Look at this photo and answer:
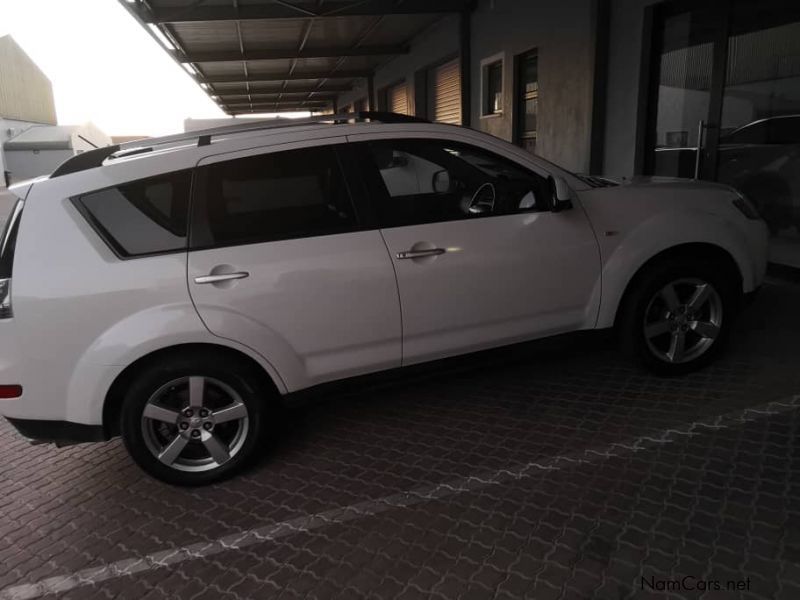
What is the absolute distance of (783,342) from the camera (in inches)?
178

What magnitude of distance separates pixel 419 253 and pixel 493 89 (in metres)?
10.1

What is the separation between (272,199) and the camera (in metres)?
3.07

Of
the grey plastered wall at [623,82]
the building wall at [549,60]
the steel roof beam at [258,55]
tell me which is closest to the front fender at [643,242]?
the grey plastered wall at [623,82]

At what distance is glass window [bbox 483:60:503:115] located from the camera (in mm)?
11930

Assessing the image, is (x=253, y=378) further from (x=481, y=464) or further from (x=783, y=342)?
(x=783, y=342)

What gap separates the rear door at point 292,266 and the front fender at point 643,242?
1.36 m

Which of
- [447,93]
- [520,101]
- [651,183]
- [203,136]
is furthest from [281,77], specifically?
[651,183]

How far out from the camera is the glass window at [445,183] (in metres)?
3.28

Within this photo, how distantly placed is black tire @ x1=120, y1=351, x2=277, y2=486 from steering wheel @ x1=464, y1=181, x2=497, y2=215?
154 cm

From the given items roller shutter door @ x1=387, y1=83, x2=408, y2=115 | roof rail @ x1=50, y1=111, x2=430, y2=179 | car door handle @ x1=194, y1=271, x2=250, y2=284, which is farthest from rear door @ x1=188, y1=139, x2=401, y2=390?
roller shutter door @ x1=387, y1=83, x2=408, y2=115

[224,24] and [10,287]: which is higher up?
[224,24]

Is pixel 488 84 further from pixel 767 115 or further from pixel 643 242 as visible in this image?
pixel 643 242

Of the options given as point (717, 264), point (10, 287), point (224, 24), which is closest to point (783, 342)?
point (717, 264)

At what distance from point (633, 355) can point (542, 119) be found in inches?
282
